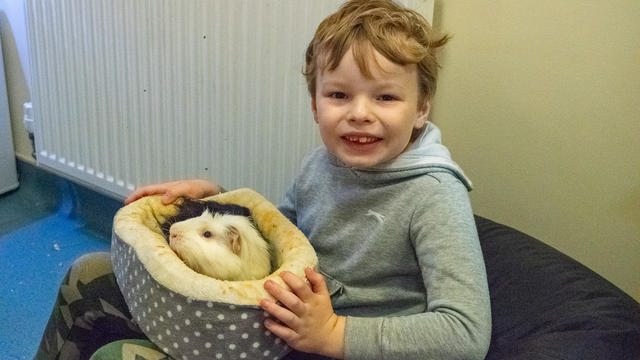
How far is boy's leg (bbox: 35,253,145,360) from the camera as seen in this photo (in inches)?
36.2

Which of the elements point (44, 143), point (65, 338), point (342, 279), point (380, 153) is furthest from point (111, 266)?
point (44, 143)

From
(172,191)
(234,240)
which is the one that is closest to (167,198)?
(172,191)

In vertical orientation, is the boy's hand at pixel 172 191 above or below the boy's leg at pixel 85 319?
above

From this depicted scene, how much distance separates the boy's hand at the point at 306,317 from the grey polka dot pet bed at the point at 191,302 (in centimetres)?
1

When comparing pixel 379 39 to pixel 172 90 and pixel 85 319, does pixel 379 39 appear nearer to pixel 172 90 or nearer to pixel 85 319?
pixel 85 319

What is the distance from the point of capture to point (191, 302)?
0.72 metres

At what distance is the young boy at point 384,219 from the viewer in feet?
2.43

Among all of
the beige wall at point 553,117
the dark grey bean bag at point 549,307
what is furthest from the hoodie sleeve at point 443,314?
the beige wall at point 553,117

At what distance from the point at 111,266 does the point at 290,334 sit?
1.30ft

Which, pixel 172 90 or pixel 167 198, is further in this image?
pixel 172 90

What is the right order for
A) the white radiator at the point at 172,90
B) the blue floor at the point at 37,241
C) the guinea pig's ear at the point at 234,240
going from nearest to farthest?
the guinea pig's ear at the point at 234,240 < the white radiator at the point at 172,90 < the blue floor at the point at 37,241

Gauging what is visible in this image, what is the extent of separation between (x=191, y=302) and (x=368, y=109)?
35 centimetres

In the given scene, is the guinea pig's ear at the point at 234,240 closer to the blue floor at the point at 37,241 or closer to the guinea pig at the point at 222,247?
the guinea pig at the point at 222,247

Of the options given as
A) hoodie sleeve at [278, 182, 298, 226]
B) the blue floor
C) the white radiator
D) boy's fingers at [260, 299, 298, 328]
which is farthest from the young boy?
the blue floor
